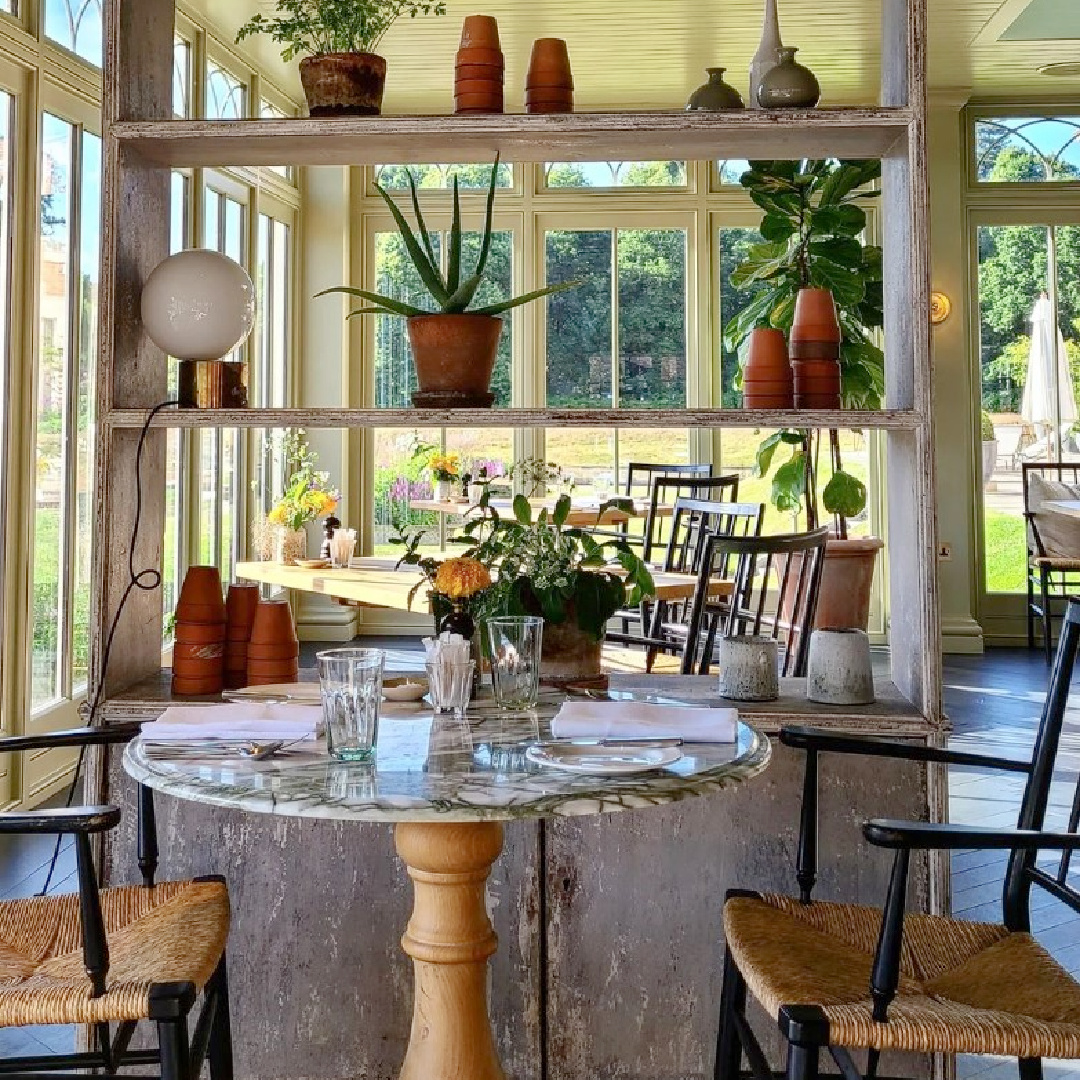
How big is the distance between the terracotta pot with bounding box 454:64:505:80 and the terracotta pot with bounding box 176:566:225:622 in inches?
39.2

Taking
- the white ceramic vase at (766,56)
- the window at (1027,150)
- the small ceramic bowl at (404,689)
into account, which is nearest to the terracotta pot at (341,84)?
the white ceramic vase at (766,56)

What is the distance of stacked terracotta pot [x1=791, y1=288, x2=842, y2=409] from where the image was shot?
203 centimetres

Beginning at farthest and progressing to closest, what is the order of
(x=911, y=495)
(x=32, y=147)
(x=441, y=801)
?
(x=32, y=147) → (x=911, y=495) → (x=441, y=801)

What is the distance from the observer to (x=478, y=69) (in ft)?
6.63

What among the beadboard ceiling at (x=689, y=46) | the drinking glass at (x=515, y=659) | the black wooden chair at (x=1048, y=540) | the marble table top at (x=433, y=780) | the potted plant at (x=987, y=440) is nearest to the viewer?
the marble table top at (x=433, y=780)

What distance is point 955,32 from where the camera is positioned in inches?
237

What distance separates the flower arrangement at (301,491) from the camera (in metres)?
5.13

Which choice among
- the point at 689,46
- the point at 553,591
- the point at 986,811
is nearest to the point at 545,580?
the point at 553,591

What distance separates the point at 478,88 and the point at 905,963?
1583mm

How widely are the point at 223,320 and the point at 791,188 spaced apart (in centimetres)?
345

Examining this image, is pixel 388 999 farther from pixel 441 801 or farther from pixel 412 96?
pixel 412 96

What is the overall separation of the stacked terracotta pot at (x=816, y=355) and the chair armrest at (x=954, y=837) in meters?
0.91

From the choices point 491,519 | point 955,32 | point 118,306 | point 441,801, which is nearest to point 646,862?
point 491,519

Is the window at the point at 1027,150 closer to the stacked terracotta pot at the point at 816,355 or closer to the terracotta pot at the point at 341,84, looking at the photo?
the stacked terracotta pot at the point at 816,355
